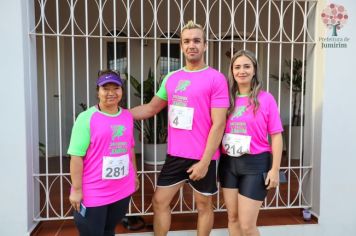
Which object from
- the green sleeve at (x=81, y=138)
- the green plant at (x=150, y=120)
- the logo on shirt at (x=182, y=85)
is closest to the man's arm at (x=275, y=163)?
the logo on shirt at (x=182, y=85)

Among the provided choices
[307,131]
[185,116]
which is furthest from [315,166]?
[185,116]

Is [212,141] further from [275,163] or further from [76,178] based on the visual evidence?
[76,178]

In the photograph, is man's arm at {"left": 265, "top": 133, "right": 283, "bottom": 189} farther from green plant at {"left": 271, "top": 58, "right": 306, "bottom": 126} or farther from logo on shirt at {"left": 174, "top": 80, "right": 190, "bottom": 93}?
green plant at {"left": 271, "top": 58, "right": 306, "bottom": 126}

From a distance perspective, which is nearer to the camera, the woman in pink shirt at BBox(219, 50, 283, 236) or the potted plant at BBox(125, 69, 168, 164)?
the woman in pink shirt at BBox(219, 50, 283, 236)

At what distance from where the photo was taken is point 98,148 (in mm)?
1778

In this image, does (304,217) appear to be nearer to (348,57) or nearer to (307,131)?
(307,131)

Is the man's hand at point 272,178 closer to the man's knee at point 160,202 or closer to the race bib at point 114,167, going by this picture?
the man's knee at point 160,202

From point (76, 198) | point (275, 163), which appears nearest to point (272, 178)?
point (275, 163)

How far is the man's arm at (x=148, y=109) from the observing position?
218 cm

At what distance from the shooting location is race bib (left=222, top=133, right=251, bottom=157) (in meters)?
1.95

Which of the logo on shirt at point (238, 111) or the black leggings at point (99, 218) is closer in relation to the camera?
the black leggings at point (99, 218)

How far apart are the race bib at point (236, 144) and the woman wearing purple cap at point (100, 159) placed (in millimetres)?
605

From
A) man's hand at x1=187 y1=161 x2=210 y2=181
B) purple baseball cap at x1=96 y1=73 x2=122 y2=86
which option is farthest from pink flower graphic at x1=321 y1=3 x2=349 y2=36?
purple baseball cap at x1=96 y1=73 x2=122 y2=86

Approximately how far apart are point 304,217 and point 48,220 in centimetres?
217
